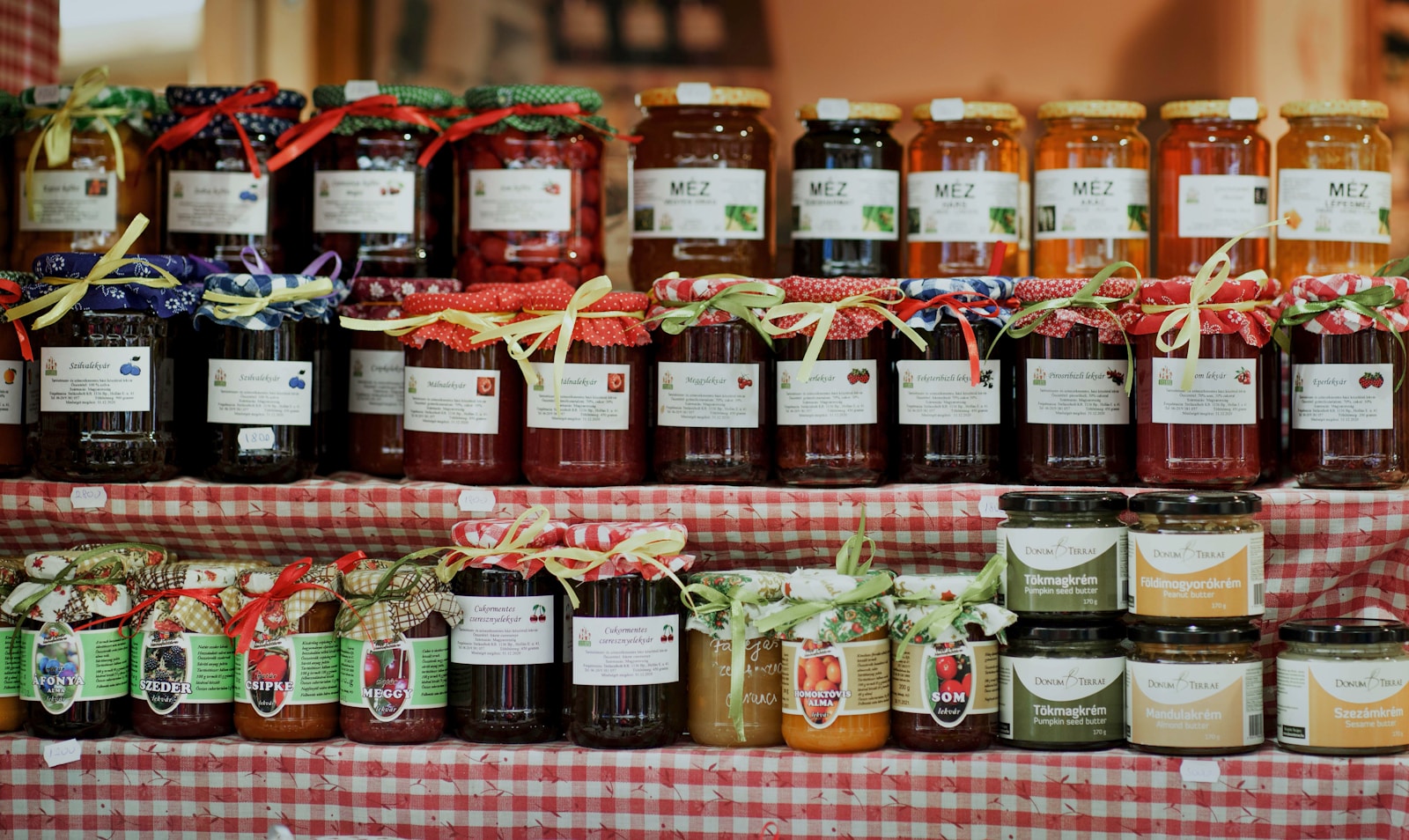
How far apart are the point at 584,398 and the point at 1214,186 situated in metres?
1.07

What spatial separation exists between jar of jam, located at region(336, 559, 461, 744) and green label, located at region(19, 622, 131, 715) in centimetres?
35

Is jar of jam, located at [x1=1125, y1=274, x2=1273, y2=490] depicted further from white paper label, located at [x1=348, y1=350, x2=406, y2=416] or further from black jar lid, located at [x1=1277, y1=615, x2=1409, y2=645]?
white paper label, located at [x1=348, y1=350, x2=406, y2=416]

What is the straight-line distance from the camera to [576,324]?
6.61ft

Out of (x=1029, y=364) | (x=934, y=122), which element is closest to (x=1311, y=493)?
(x=1029, y=364)

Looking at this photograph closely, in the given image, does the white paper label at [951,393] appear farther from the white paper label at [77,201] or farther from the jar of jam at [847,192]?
the white paper label at [77,201]

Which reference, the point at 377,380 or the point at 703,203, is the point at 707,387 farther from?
the point at 377,380

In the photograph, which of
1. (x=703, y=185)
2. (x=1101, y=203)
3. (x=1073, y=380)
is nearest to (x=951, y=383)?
(x=1073, y=380)

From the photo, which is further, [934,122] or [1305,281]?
[934,122]

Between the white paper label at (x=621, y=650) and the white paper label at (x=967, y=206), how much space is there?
0.80 m

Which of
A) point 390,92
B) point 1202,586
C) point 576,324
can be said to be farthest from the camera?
point 390,92

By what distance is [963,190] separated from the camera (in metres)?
2.19

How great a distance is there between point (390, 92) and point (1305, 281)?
1462 millimetres

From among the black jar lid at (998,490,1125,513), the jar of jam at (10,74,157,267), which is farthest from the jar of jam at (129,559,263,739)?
the black jar lid at (998,490,1125,513)

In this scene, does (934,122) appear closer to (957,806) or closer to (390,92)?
(390,92)
